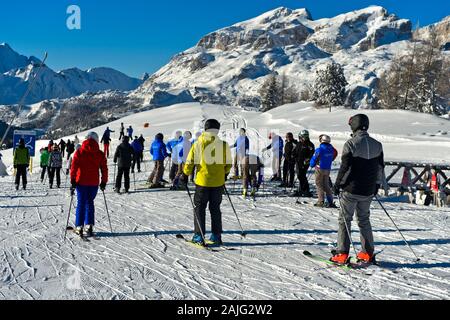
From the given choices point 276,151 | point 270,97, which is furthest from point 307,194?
point 270,97

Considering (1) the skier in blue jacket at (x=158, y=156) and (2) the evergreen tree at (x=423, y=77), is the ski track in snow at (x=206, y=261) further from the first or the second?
(2) the evergreen tree at (x=423, y=77)

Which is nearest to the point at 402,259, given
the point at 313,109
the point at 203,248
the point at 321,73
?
the point at 203,248

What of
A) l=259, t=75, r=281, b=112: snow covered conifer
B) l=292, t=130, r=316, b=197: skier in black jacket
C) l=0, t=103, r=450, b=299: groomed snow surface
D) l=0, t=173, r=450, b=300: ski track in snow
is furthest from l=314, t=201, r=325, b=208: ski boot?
l=259, t=75, r=281, b=112: snow covered conifer

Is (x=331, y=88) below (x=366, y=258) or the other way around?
the other way around

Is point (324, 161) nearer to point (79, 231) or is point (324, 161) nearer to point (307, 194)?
point (307, 194)

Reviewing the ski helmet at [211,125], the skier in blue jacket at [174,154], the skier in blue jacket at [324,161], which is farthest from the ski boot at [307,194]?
the ski helmet at [211,125]

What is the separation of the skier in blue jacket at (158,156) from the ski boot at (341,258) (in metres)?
9.06

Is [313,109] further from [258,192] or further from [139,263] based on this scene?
[139,263]

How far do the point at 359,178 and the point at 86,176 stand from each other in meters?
4.68

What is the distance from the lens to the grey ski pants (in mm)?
5938

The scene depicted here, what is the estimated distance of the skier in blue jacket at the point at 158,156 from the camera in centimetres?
1429

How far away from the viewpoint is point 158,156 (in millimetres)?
14273

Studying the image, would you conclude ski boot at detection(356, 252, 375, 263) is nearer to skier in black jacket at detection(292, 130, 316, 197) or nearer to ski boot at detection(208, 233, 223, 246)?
ski boot at detection(208, 233, 223, 246)
